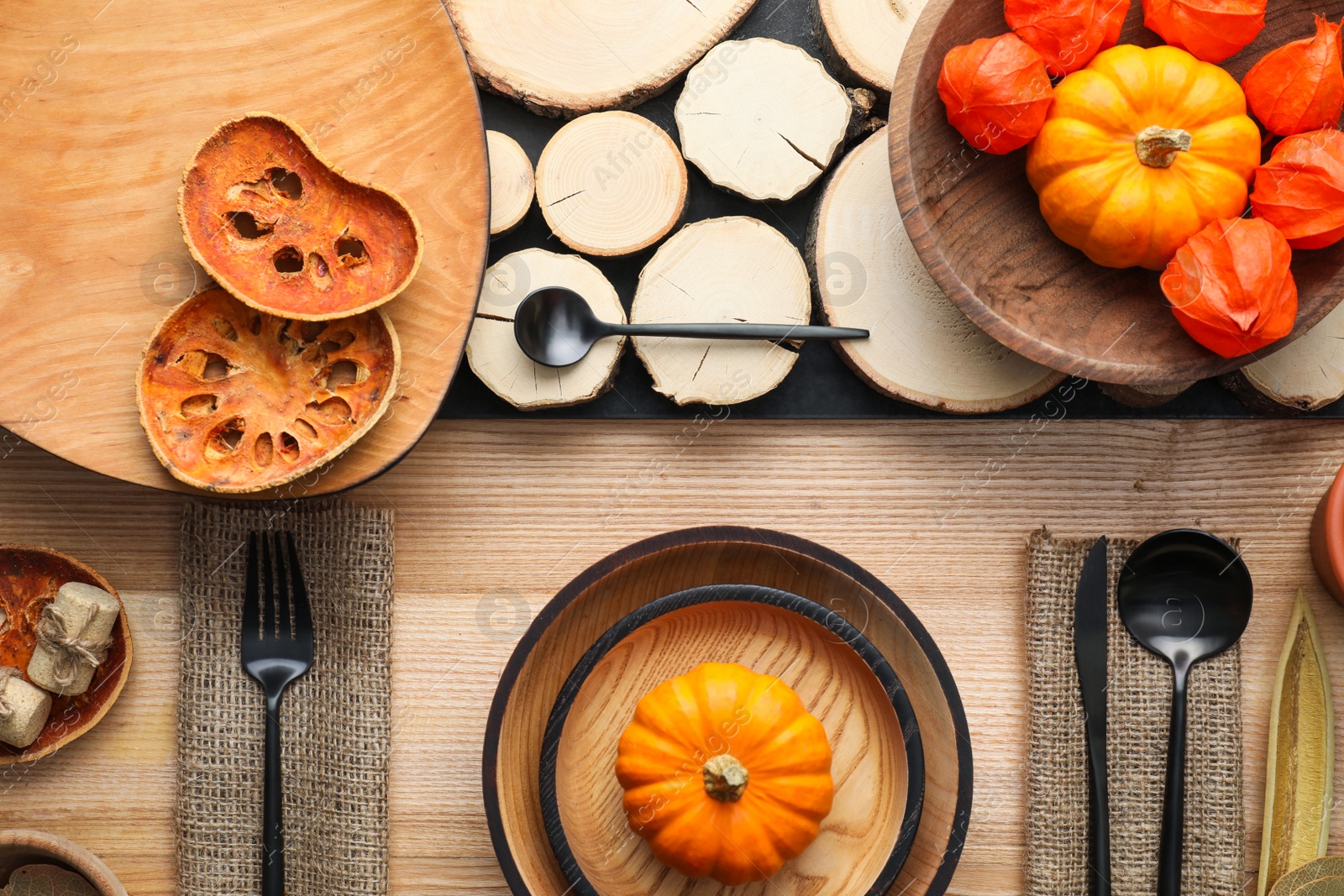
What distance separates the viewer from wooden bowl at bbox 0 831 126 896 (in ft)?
3.66

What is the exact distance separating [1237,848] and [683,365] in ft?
3.37

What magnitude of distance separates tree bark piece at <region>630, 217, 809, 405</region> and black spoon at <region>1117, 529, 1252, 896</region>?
59 centimetres

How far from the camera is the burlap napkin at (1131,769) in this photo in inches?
47.9

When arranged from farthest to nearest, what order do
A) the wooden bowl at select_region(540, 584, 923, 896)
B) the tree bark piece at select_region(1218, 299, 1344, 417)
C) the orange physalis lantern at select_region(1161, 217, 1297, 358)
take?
the tree bark piece at select_region(1218, 299, 1344, 417), the wooden bowl at select_region(540, 584, 923, 896), the orange physalis lantern at select_region(1161, 217, 1297, 358)

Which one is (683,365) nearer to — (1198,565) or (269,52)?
(269,52)

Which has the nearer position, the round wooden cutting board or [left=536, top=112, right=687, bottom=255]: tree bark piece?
the round wooden cutting board

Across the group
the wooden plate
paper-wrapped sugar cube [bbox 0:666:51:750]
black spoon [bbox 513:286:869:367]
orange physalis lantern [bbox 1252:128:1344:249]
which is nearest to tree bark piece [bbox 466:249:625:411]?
black spoon [bbox 513:286:869:367]

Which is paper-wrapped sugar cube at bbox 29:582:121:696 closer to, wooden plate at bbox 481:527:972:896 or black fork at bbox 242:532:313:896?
black fork at bbox 242:532:313:896

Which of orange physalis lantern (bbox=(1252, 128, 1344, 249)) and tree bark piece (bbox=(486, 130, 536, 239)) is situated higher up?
orange physalis lantern (bbox=(1252, 128, 1344, 249))

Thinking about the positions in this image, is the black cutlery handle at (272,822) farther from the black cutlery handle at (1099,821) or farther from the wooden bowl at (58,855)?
the black cutlery handle at (1099,821)

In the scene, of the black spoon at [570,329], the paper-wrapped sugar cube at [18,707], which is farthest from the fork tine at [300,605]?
the black spoon at [570,329]

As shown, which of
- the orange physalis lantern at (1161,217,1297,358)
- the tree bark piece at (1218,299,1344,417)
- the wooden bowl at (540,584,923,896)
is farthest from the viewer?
the tree bark piece at (1218,299,1344,417)

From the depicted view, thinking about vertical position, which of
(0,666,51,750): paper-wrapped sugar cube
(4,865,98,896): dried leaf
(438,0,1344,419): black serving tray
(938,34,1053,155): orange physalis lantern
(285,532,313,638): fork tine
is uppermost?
(938,34,1053,155): orange physalis lantern

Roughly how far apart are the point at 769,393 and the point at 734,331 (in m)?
0.13
